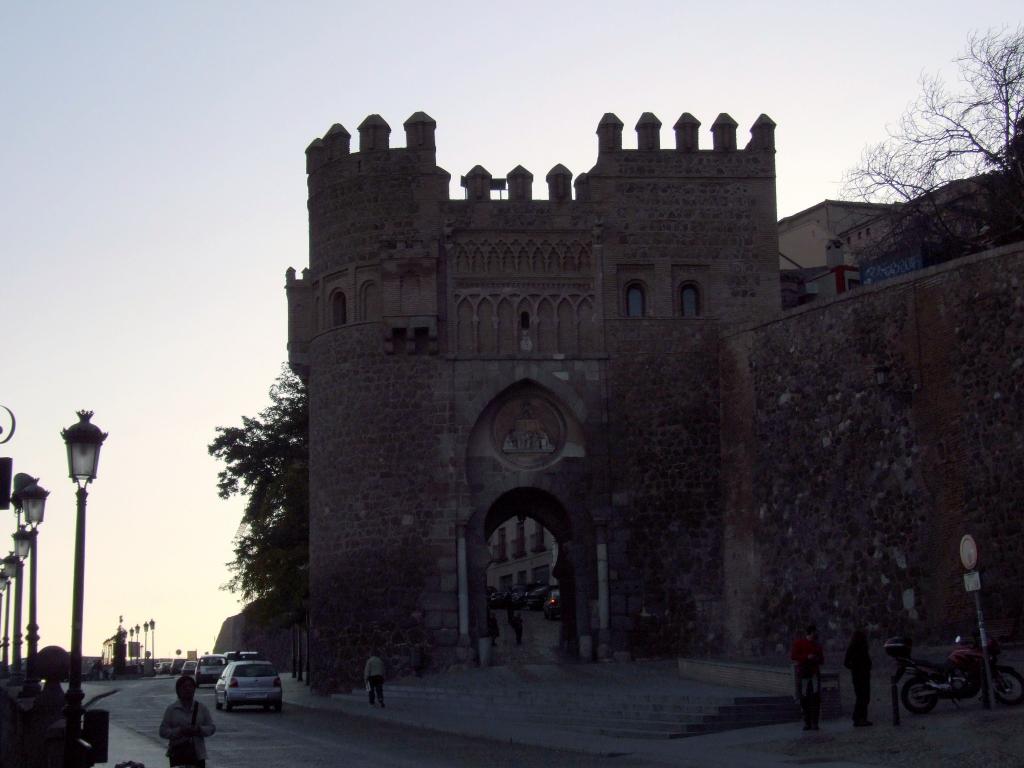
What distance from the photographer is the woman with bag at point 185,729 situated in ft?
35.3

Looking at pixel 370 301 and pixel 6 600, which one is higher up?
pixel 370 301

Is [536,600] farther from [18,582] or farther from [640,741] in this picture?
[640,741]

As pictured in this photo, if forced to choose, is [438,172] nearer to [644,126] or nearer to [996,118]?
[644,126]

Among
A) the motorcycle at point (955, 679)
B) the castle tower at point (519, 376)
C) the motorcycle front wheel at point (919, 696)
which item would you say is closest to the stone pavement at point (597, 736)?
the motorcycle front wheel at point (919, 696)

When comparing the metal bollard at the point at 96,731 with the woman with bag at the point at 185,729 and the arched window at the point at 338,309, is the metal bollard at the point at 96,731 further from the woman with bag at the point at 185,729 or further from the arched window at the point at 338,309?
the arched window at the point at 338,309

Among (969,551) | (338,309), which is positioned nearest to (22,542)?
(338,309)

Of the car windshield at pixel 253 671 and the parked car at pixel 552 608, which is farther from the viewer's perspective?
the parked car at pixel 552 608

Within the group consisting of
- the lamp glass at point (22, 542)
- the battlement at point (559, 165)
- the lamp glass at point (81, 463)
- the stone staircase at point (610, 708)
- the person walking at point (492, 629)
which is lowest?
the stone staircase at point (610, 708)

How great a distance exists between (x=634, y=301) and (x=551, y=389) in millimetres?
2572

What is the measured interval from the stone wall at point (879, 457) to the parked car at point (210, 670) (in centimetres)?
1913

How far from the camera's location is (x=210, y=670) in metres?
42.5

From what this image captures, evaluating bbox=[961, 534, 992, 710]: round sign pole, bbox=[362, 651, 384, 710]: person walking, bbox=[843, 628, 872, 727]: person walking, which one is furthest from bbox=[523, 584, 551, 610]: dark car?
bbox=[961, 534, 992, 710]: round sign pole

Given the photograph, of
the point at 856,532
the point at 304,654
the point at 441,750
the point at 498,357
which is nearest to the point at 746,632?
the point at 856,532

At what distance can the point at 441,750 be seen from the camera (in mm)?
17828
